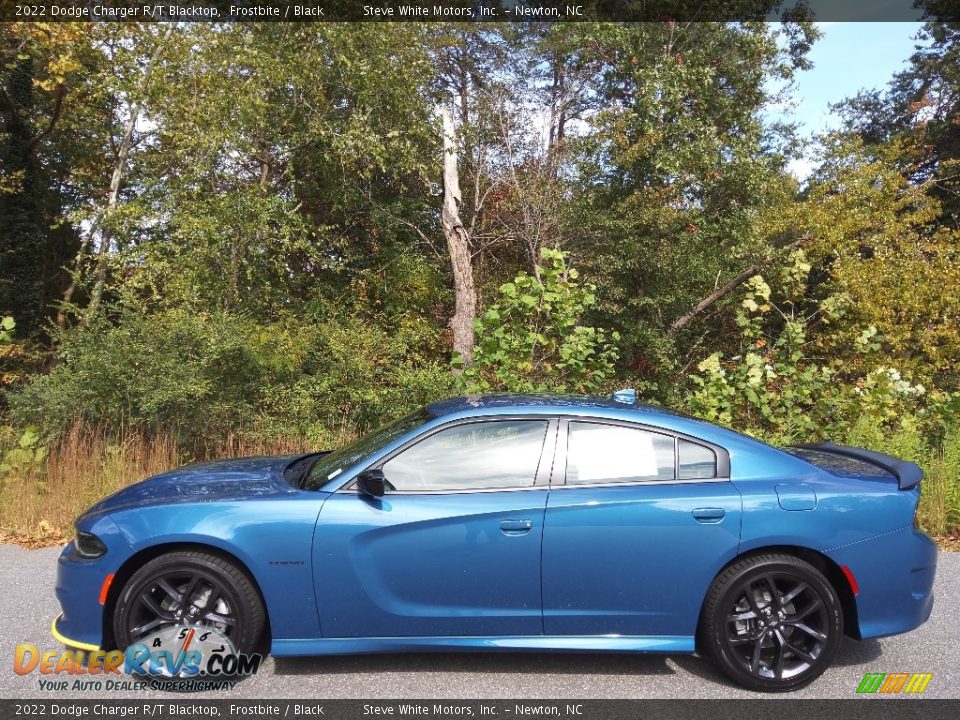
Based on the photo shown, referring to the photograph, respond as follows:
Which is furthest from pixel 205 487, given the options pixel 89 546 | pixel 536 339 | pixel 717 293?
pixel 717 293

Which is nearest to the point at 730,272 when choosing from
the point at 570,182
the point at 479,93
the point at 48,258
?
the point at 570,182

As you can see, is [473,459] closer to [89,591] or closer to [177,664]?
[177,664]

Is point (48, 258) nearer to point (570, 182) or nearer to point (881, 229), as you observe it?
point (570, 182)

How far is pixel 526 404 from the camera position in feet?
13.4

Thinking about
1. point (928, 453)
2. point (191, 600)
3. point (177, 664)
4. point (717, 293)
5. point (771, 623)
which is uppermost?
point (717, 293)

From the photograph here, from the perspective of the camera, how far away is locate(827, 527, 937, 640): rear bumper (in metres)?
3.67

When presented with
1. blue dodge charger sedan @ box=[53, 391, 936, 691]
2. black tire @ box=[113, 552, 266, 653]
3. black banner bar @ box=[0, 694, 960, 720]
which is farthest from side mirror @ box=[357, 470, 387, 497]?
black banner bar @ box=[0, 694, 960, 720]

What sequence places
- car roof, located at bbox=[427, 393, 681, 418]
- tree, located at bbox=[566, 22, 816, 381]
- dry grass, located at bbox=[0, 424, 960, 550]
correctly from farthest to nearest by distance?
tree, located at bbox=[566, 22, 816, 381], dry grass, located at bbox=[0, 424, 960, 550], car roof, located at bbox=[427, 393, 681, 418]

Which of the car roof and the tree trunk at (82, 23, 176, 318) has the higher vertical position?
the tree trunk at (82, 23, 176, 318)

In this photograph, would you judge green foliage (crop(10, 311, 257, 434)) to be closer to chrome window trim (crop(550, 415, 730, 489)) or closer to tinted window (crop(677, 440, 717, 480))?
chrome window trim (crop(550, 415, 730, 489))

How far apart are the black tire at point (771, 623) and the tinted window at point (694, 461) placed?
0.47 metres

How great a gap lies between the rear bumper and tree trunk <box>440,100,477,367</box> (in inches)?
504

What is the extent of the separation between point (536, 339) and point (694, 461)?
412 centimetres

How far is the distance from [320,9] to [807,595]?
46.9 ft
